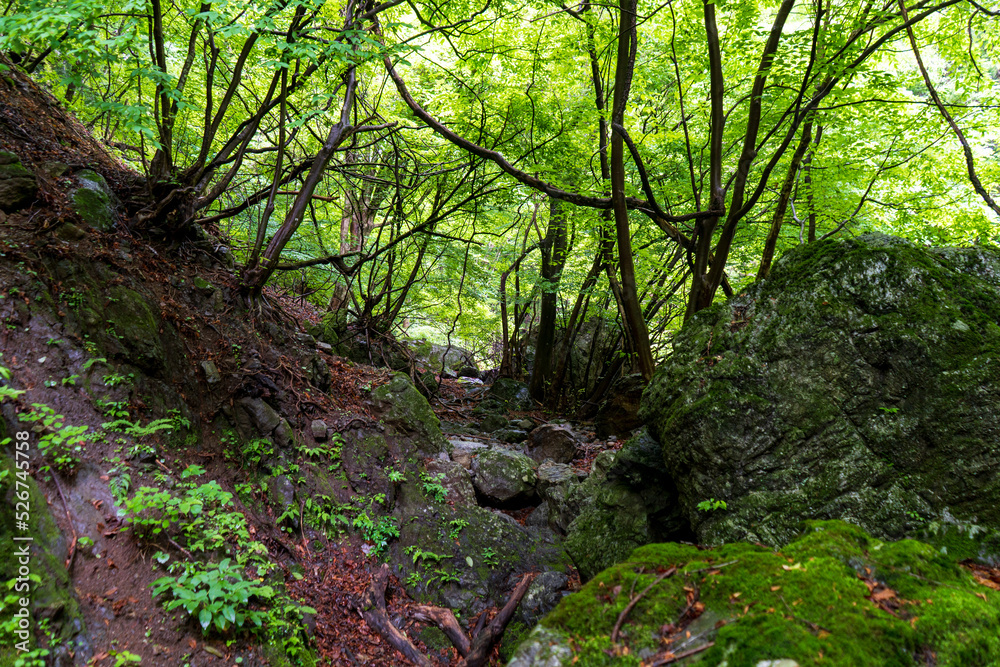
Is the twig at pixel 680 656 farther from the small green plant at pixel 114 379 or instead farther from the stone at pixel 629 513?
the small green plant at pixel 114 379

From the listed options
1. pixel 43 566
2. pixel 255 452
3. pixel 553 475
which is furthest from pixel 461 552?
pixel 43 566

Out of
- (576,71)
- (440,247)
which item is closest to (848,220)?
(576,71)

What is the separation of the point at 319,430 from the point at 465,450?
9.15 feet

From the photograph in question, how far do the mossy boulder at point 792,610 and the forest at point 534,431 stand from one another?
17 mm

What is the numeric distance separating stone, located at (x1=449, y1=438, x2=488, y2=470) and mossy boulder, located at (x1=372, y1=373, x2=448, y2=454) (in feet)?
1.15

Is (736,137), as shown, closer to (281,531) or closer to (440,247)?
(440,247)

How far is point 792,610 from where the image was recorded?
6.57ft

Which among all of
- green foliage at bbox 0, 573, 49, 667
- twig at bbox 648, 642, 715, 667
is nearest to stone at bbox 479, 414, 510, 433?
green foliage at bbox 0, 573, 49, 667

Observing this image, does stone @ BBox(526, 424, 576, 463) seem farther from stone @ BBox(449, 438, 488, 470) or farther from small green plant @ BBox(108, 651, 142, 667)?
small green plant @ BBox(108, 651, 142, 667)

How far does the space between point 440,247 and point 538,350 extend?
3750mm

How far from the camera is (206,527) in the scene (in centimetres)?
376

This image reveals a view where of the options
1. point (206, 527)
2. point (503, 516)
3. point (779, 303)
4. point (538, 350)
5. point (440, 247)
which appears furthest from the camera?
point (538, 350)

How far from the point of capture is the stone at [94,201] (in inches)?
195

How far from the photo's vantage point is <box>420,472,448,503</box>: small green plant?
623 centimetres
